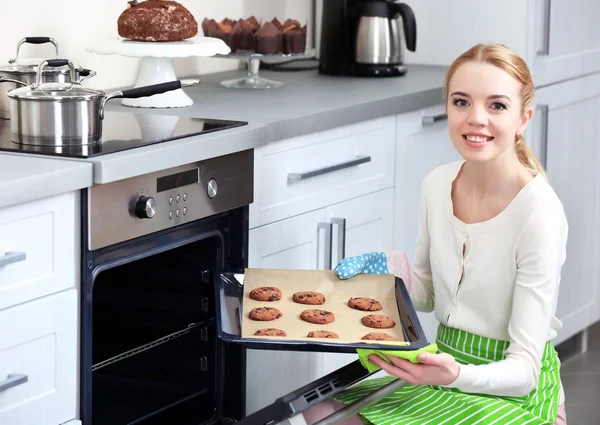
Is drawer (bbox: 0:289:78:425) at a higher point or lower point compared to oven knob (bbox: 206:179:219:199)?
lower

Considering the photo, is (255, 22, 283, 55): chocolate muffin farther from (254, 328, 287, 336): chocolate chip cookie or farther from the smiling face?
(254, 328, 287, 336): chocolate chip cookie

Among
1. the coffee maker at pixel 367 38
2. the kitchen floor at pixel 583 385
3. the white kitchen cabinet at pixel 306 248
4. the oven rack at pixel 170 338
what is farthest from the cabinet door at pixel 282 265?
the kitchen floor at pixel 583 385

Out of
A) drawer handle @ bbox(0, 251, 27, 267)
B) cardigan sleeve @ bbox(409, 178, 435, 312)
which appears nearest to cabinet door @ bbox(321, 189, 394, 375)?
cardigan sleeve @ bbox(409, 178, 435, 312)

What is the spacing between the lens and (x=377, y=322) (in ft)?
6.22

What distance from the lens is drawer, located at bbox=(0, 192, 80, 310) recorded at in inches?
64.2

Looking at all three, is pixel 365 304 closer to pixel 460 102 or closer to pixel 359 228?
pixel 460 102

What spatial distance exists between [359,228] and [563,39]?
1.08 meters

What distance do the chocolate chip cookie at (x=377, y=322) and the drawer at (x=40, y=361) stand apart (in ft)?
1.66

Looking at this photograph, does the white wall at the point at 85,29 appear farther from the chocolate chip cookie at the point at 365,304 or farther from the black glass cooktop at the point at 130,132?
the chocolate chip cookie at the point at 365,304

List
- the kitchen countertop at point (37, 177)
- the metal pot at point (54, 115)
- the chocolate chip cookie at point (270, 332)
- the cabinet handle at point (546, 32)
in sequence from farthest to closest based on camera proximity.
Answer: the cabinet handle at point (546, 32)
the metal pot at point (54, 115)
the chocolate chip cookie at point (270, 332)
the kitchen countertop at point (37, 177)

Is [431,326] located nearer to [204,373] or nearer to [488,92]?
[204,373]

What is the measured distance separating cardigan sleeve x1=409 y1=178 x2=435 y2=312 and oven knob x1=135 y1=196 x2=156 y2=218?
56 cm

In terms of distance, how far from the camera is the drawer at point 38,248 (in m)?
1.63

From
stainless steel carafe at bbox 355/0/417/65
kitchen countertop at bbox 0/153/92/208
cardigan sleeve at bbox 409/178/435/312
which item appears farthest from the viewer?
stainless steel carafe at bbox 355/0/417/65
